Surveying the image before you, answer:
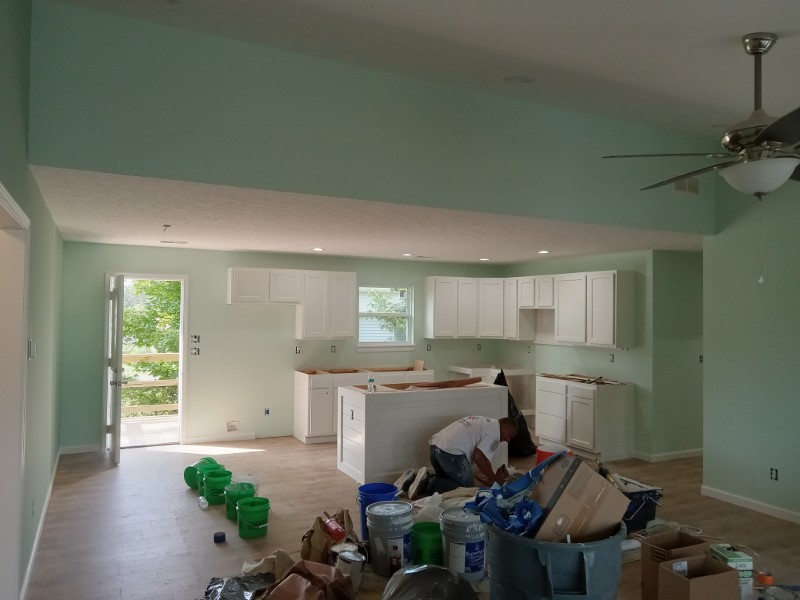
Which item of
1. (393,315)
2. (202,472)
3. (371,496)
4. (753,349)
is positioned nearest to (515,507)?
(371,496)

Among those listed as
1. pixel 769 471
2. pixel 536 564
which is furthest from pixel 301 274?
pixel 536 564

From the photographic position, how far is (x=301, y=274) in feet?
24.7

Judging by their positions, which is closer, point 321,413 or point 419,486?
point 419,486

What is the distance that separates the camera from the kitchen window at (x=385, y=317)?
8406 mm

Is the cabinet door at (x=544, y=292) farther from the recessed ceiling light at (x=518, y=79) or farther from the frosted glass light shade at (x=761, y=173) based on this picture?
the frosted glass light shade at (x=761, y=173)

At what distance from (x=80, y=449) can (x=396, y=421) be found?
382cm

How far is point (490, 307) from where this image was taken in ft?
28.2

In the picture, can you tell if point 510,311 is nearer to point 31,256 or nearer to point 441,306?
point 441,306

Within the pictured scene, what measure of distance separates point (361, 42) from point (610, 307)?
14.6ft

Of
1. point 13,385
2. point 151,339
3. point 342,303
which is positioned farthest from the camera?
point 151,339

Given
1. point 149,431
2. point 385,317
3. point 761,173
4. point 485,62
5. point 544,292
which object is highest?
point 485,62

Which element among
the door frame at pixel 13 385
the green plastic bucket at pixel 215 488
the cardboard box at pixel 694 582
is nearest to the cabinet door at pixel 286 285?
the green plastic bucket at pixel 215 488

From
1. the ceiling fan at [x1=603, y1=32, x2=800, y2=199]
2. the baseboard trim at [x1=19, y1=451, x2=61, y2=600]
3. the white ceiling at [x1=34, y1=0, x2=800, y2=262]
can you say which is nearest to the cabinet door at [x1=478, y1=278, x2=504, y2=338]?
the white ceiling at [x1=34, y1=0, x2=800, y2=262]

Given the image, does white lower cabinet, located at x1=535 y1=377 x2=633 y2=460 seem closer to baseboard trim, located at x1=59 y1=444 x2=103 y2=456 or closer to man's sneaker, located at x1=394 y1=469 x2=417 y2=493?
man's sneaker, located at x1=394 y1=469 x2=417 y2=493
